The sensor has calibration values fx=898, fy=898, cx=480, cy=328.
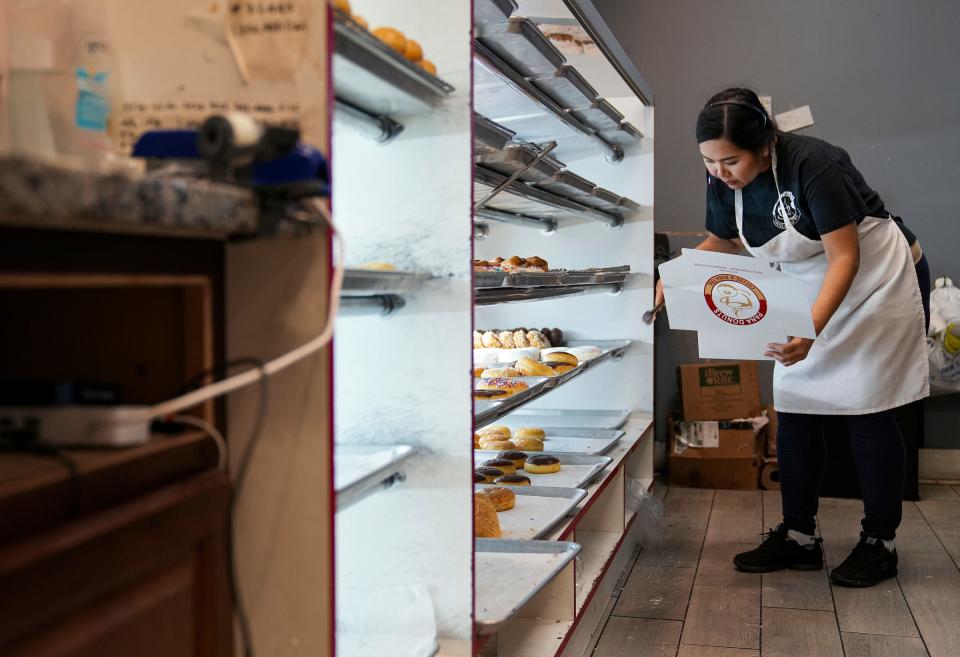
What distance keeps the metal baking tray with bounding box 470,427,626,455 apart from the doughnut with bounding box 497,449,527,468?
0.38ft

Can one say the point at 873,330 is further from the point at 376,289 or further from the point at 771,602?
the point at 376,289

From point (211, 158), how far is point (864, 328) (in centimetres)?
260

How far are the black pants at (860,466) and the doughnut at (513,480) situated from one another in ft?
3.40

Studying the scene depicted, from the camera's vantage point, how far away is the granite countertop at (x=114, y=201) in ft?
2.29

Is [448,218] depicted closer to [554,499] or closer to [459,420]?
[459,420]

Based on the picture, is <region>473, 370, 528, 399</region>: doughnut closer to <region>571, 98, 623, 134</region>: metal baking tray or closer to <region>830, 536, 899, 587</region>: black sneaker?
<region>571, 98, 623, 134</region>: metal baking tray

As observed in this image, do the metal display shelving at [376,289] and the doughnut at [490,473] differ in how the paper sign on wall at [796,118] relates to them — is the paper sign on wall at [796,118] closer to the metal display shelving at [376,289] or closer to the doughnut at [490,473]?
the doughnut at [490,473]

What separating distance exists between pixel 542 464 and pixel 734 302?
0.80 metres

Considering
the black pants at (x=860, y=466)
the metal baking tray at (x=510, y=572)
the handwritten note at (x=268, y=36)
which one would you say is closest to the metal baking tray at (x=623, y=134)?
the black pants at (x=860, y=466)

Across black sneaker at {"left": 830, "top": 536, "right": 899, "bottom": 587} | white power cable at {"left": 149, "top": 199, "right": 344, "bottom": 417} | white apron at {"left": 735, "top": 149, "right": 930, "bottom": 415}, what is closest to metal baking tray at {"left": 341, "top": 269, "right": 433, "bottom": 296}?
white power cable at {"left": 149, "top": 199, "right": 344, "bottom": 417}

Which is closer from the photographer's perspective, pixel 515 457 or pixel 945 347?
pixel 515 457

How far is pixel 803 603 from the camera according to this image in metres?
2.85

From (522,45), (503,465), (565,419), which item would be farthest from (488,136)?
(565,419)

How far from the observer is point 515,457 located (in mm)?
3031
